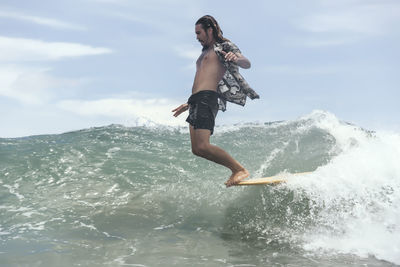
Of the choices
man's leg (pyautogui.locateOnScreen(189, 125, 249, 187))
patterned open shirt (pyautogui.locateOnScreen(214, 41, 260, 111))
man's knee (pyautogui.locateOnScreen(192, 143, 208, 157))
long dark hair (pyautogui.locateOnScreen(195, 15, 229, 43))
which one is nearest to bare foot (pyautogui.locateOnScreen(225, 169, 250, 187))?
man's leg (pyautogui.locateOnScreen(189, 125, 249, 187))

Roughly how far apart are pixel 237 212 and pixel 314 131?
2841mm

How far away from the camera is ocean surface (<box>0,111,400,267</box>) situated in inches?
185

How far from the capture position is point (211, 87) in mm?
Answer: 5148

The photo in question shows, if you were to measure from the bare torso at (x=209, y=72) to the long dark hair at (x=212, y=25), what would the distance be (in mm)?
152

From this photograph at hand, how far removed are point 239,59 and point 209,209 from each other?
257 centimetres

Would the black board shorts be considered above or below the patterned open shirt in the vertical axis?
below

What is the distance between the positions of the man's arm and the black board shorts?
1.45 feet

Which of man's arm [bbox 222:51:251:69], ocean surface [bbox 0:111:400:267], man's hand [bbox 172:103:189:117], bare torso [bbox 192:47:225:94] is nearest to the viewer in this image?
ocean surface [bbox 0:111:400:267]

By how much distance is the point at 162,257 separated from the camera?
14.7ft

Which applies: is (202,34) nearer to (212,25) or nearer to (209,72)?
(212,25)

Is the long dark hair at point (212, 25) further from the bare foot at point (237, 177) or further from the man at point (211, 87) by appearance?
the bare foot at point (237, 177)

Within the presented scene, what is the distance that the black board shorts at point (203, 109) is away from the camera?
5102mm

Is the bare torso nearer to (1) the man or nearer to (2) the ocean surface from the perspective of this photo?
(1) the man

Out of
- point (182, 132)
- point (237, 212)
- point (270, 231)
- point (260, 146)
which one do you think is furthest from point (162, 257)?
point (182, 132)
